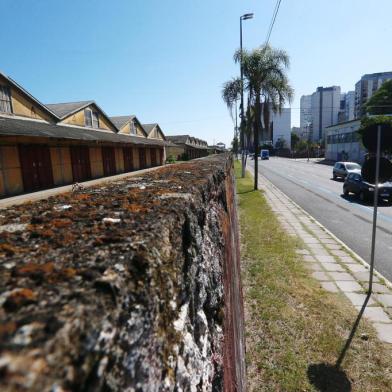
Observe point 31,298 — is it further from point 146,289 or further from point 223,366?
point 223,366

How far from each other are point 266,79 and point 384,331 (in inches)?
749

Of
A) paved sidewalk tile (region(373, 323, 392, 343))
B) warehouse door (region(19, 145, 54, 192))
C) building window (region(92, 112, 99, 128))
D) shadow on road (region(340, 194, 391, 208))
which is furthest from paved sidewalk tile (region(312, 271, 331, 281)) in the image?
building window (region(92, 112, 99, 128))

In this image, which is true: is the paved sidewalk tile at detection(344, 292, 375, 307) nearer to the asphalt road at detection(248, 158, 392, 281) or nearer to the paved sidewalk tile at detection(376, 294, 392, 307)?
the paved sidewalk tile at detection(376, 294, 392, 307)

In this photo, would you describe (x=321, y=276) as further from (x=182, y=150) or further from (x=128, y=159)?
(x=182, y=150)

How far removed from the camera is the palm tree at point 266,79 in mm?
20078

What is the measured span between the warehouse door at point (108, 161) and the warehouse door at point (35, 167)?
7.22 meters

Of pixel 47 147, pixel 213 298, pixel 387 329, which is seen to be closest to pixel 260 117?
pixel 47 147

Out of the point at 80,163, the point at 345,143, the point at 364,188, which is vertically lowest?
the point at 364,188

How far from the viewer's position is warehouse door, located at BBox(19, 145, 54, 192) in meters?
16.8

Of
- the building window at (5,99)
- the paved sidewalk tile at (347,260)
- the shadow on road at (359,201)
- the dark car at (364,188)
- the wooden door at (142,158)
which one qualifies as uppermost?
the building window at (5,99)

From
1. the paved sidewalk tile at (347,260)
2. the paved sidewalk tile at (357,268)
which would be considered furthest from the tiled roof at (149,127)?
the paved sidewalk tile at (357,268)

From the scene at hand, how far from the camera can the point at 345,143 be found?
52781 millimetres

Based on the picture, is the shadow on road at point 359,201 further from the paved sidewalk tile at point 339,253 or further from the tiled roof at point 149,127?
the tiled roof at point 149,127

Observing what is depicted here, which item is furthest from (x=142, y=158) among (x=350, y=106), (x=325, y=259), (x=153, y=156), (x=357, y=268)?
(x=350, y=106)
